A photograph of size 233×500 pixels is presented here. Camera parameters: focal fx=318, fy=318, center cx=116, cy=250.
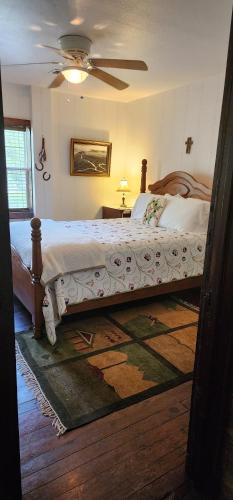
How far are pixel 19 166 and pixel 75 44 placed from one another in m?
2.33

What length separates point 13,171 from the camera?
4727 mm

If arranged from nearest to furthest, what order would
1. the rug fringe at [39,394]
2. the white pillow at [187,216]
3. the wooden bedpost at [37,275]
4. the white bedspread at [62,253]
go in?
1. the rug fringe at [39,394]
2. the wooden bedpost at [37,275]
3. the white bedspread at [62,253]
4. the white pillow at [187,216]

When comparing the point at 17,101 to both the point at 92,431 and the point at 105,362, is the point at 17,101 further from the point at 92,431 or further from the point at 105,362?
the point at 92,431

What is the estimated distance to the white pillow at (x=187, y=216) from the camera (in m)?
3.62

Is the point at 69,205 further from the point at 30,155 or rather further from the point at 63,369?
the point at 63,369

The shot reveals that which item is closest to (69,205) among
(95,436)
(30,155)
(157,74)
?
Answer: (30,155)

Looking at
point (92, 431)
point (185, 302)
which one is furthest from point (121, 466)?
point (185, 302)

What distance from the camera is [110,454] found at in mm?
1569

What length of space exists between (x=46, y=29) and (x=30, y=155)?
2299 millimetres

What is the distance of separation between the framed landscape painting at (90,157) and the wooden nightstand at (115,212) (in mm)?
629

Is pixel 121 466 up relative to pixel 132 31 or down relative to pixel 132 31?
down

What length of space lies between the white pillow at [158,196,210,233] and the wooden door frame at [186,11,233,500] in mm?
2455

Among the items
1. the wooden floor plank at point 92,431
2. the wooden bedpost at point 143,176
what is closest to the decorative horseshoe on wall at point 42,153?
the wooden bedpost at point 143,176

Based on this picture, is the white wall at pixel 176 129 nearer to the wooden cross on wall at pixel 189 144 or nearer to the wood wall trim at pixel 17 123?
the wooden cross on wall at pixel 189 144
